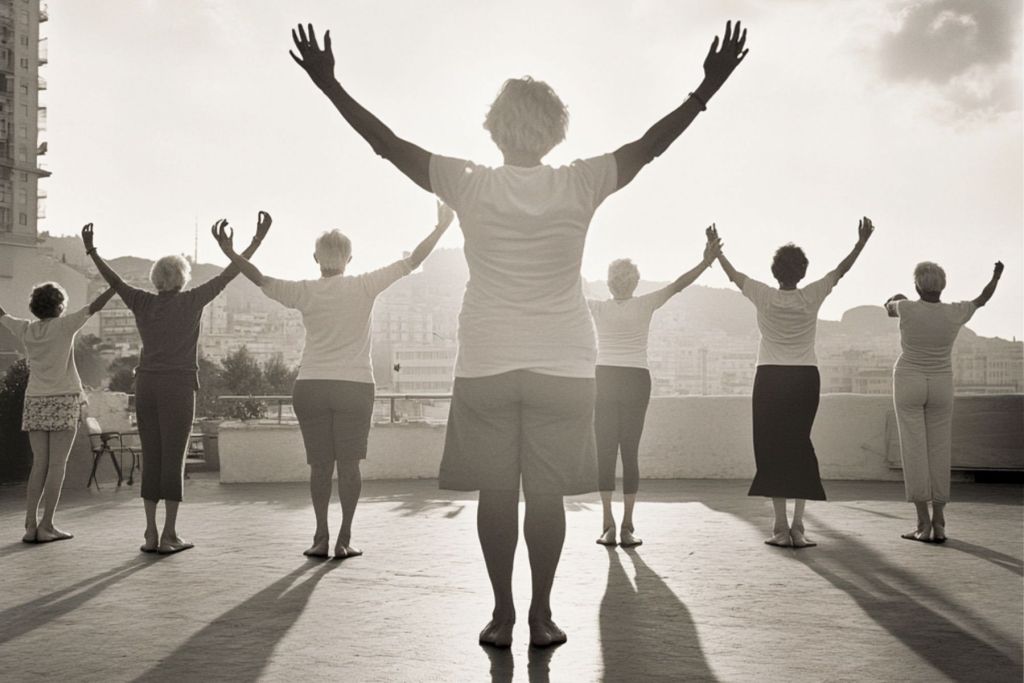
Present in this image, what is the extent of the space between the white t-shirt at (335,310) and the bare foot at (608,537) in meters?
1.94

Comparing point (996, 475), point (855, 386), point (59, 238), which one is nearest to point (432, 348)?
point (59, 238)

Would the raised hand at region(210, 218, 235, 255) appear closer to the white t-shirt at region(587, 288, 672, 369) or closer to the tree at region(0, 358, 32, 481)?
Result: the white t-shirt at region(587, 288, 672, 369)

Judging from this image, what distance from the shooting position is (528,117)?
142 inches

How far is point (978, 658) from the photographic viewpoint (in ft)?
12.0

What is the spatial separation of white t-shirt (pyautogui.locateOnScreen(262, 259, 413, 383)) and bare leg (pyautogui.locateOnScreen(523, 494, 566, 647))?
2555 mm

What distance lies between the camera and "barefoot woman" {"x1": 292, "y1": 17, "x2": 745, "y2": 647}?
351 cm

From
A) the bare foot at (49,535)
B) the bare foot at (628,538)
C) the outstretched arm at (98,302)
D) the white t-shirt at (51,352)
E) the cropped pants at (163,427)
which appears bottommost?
the bare foot at (49,535)

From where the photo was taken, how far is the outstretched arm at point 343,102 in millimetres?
3459

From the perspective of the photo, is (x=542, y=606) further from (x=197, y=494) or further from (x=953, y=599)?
(x=197, y=494)

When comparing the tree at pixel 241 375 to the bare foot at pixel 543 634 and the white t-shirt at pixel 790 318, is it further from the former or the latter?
the bare foot at pixel 543 634

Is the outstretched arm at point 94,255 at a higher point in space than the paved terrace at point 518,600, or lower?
higher

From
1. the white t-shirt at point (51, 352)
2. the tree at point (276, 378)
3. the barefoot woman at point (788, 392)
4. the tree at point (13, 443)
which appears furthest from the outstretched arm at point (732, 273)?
the tree at point (276, 378)

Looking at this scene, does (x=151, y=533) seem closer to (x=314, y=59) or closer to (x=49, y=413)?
(x=49, y=413)

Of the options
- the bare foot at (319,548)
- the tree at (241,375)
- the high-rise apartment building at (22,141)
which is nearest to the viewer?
the bare foot at (319,548)
